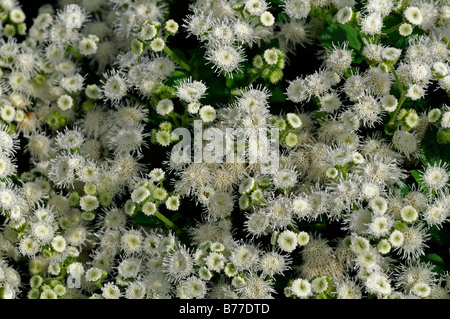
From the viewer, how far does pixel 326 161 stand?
2355 millimetres

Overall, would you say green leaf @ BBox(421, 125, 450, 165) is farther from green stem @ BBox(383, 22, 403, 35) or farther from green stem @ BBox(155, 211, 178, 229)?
green stem @ BBox(155, 211, 178, 229)

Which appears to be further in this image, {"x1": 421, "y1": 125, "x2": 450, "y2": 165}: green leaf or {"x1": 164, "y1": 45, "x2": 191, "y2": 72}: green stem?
{"x1": 164, "y1": 45, "x2": 191, "y2": 72}: green stem

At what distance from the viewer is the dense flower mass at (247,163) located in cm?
227

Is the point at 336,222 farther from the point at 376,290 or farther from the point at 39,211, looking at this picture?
the point at 39,211

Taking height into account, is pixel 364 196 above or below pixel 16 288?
above

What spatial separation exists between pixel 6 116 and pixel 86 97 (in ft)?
1.40

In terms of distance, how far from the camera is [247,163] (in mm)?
2459

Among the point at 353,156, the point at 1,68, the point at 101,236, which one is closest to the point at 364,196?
the point at 353,156

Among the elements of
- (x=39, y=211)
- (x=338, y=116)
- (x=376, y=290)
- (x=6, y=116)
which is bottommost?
(x=376, y=290)

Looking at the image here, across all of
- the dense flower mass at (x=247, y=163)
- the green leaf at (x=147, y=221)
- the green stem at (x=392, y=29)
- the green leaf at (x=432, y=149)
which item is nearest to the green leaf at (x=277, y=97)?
the dense flower mass at (x=247, y=163)

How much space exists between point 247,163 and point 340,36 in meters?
0.75
